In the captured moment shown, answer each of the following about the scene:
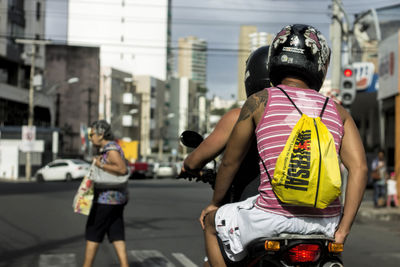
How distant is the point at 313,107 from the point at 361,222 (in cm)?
1242

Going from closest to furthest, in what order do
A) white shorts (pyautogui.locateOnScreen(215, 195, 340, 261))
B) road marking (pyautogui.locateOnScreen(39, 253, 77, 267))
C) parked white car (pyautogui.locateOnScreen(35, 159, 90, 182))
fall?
white shorts (pyautogui.locateOnScreen(215, 195, 340, 261)), road marking (pyautogui.locateOnScreen(39, 253, 77, 267)), parked white car (pyautogui.locateOnScreen(35, 159, 90, 182))

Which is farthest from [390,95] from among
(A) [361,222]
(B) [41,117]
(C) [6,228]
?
(B) [41,117]

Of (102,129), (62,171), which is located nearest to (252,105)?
(102,129)

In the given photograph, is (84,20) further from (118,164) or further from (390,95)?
(118,164)

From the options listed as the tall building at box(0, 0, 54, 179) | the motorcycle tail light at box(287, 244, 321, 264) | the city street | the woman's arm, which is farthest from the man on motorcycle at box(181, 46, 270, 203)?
the tall building at box(0, 0, 54, 179)

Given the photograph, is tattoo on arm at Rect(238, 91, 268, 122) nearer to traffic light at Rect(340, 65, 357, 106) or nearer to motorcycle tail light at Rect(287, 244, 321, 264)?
motorcycle tail light at Rect(287, 244, 321, 264)

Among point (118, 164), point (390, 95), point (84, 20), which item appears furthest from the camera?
point (84, 20)

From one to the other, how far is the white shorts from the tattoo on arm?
35 centimetres

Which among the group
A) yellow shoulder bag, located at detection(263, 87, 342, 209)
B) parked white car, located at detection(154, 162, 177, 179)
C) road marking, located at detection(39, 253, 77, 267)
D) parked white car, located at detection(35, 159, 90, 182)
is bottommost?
parked white car, located at detection(154, 162, 177, 179)

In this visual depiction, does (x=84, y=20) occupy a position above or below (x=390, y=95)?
above

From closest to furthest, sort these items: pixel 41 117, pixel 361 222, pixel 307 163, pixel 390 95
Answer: pixel 307 163, pixel 361 222, pixel 390 95, pixel 41 117

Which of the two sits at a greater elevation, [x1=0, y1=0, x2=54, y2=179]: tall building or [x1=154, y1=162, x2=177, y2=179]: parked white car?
[x1=0, y1=0, x2=54, y2=179]: tall building

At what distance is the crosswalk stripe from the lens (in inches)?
304

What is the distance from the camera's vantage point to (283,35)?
2742 millimetres
